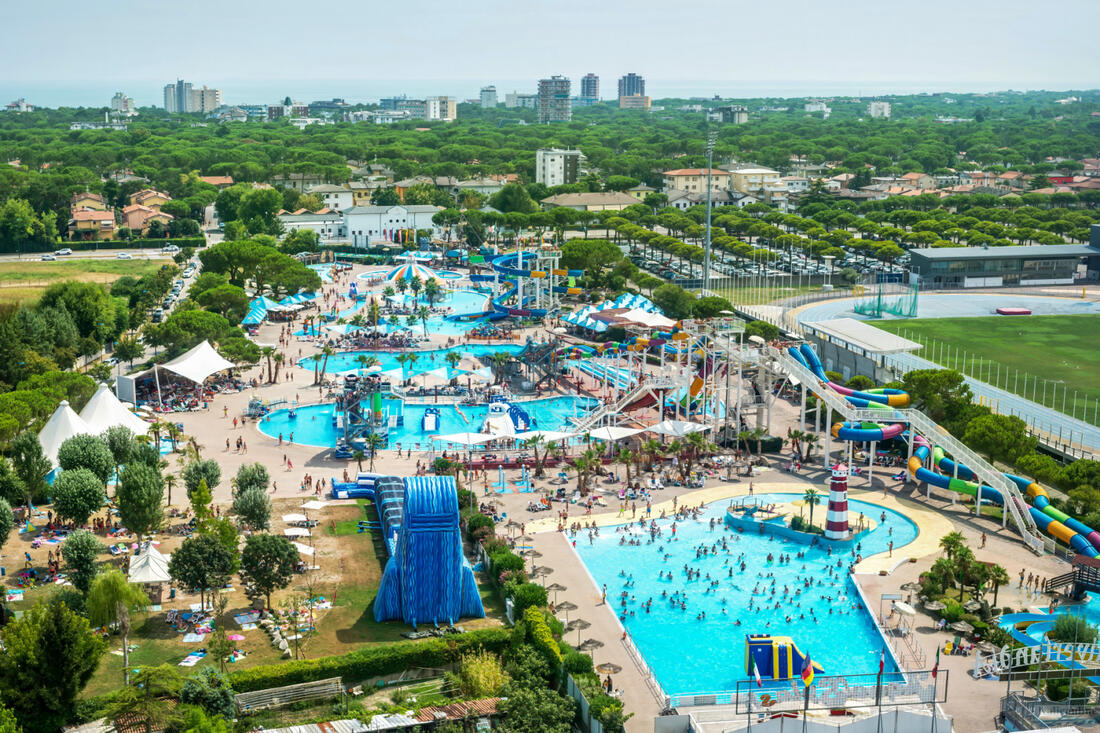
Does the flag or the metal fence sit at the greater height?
the flag

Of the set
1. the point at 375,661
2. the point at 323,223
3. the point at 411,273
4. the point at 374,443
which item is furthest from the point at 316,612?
the point at 323,223

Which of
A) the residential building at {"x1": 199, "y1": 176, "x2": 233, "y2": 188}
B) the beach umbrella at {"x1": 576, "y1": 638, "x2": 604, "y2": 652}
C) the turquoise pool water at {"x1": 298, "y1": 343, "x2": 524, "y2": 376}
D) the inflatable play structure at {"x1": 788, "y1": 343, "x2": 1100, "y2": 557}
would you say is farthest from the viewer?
the residential building at {"x1": 199, "y1": 176, "x2": 233, "y2": 188}

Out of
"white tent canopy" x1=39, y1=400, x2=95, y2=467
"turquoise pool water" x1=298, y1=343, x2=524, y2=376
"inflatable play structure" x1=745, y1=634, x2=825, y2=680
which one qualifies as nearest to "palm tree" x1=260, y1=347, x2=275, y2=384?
"turquoise pool water" x1=298, y1=343, x2=524, y2=376

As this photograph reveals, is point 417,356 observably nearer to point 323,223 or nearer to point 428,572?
point 428,572

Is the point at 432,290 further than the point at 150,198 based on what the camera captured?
No

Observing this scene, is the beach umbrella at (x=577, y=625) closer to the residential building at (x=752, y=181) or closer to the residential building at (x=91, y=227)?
the residential building at (x=91, y=227)

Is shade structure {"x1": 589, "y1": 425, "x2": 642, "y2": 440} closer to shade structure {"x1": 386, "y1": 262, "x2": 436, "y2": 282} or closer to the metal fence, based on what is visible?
the metal fence
